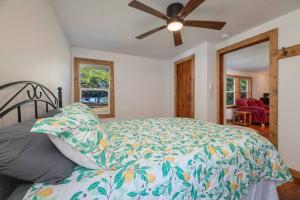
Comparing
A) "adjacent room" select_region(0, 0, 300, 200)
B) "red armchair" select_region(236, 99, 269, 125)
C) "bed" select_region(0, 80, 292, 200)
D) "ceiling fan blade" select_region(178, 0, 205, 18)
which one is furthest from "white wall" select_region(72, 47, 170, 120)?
"red armchair" select_region(236, 99, 269, 125)

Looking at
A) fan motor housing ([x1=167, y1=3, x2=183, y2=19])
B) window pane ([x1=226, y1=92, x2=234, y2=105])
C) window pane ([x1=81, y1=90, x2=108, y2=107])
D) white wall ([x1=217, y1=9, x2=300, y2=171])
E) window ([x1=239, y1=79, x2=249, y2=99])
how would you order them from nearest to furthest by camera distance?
fan motor housing ([x1=167, y1=3, x2=183, y2=19]) < white wall ([x1=217, y1=9, x2=300, y2=171]) < window pane ([x1=81, y1=90, x2=108, y2=107]) < window pane ([x1=226, y1=92, x2=234, y2=105]) < window ([x1=239, y1=79, x2=249, y2=99])

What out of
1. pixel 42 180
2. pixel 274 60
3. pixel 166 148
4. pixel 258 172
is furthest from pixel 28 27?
pixel 274 60

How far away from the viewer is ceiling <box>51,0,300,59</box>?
1.90m

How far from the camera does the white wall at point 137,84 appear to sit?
380 centimetres

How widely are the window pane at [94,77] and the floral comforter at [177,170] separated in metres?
2.61

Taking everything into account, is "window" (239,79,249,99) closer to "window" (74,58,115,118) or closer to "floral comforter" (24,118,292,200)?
"window" (74,58,115,118)

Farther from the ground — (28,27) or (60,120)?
(28,27)

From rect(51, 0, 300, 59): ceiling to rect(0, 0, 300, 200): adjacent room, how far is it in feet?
0.06

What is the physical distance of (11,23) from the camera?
1.02m

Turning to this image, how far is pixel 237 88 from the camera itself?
22.2ft

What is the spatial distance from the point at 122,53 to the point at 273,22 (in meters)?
3.02

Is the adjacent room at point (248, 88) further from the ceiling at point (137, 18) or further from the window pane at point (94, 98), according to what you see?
the window pane at point (94, 98)

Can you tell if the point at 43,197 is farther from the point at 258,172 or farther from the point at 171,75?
the point at 171,75

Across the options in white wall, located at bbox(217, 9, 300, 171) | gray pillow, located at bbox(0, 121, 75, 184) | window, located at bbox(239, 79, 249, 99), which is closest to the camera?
gray pillow, located at bbox(0, 121, 75, 184)
